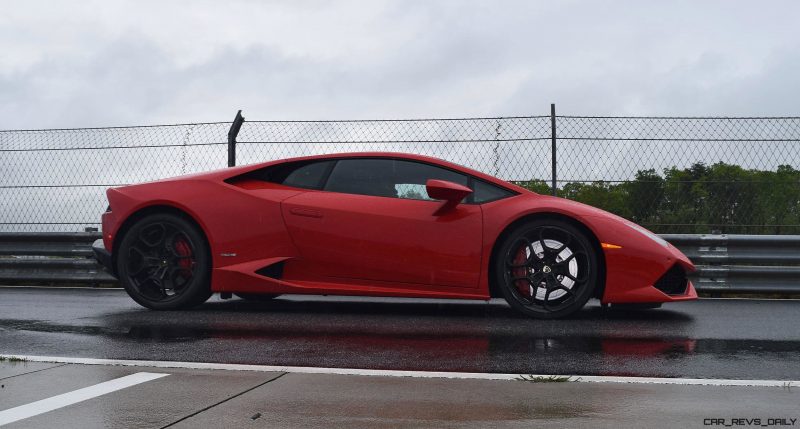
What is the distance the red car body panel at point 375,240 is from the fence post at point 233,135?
3107 millimetres

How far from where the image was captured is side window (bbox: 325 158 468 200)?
6.43 metres

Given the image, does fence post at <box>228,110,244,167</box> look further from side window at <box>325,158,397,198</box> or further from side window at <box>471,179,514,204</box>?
side window at <box>471,179,514,204</box>

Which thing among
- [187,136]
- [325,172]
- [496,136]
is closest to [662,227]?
[496,136]

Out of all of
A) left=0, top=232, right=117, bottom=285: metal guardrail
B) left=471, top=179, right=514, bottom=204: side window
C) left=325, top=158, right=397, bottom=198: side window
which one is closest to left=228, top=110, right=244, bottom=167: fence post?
left=0, top=232, right=117, bottom=285: metal guardrail

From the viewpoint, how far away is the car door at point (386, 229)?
20.2 ft

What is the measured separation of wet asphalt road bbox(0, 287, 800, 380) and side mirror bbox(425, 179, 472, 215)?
0.89 m

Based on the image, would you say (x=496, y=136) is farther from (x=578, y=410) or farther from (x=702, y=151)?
(x=578, y=410)

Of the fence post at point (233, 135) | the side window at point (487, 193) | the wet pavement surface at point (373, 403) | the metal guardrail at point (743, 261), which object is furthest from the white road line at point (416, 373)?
the fence post at point (233, 135)

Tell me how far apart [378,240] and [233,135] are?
164 inches

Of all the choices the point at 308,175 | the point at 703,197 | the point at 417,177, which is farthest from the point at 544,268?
the point at 703,197

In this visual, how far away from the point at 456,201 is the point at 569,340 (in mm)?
1448

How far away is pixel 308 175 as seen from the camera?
664 cm

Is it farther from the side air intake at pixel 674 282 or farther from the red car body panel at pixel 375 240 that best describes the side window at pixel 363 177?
the side air intake at pixel 674 282

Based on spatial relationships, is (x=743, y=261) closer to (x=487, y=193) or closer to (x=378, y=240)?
(x=487, y=193)
